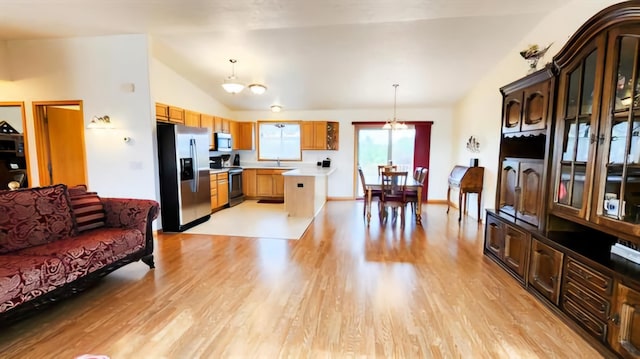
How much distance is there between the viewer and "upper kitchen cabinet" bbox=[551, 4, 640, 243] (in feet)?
6.19

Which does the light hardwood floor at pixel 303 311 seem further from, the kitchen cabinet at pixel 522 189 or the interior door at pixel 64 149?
the interior door at pixel 64 149

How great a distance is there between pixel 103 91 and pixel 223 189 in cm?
283

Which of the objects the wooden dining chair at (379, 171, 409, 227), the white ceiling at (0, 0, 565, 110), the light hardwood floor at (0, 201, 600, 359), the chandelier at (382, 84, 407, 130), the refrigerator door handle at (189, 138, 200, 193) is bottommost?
the light hardwood floor at (0, 201, 600, 359)

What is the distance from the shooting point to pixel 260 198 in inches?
304

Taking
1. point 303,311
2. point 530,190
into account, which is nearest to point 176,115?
point 303,311

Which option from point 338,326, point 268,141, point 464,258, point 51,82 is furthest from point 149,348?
point 268,141

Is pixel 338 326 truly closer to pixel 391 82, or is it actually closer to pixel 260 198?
pixel 391 82

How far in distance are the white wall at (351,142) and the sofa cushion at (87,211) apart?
4999mm

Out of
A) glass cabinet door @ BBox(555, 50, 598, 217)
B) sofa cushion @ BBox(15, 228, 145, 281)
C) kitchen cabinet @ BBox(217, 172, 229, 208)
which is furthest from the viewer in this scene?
kitchen cabinet @ BBox(217, 172, 229, 208)

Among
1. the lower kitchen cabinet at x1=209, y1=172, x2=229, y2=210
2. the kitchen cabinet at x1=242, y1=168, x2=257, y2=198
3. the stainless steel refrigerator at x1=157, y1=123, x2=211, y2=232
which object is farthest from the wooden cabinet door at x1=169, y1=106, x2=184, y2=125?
the kitchen cabinet at x1=242, y1=168, x2=257, y2=198

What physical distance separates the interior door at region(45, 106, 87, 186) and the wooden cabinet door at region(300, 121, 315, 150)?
4.52 m

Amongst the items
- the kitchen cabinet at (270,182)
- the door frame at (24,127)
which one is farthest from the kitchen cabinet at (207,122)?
the door frame at (24,127)

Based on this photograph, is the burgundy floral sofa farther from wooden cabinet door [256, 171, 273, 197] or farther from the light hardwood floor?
wooden cabinet door [256, 171, 273, 197]

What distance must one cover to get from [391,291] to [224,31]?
3.95 metres
